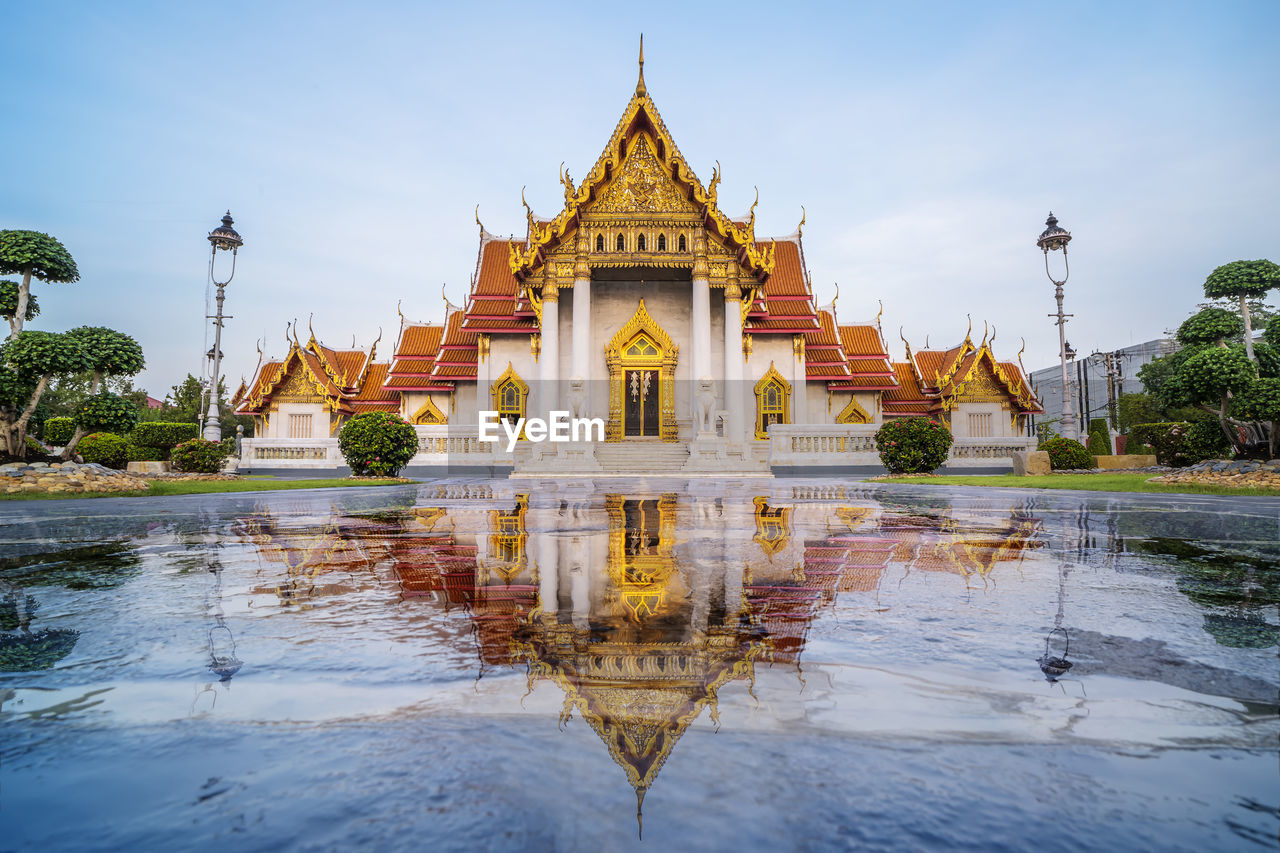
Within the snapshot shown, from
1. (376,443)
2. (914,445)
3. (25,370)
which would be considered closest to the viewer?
(25,370)

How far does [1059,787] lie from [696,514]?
5788 mm

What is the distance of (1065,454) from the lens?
885 inches

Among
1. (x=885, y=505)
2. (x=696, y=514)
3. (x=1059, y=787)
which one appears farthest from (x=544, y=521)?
(x=1059, y=787)

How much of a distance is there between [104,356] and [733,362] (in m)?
17.2

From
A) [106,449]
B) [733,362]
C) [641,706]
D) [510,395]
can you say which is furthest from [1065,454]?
[106,449]

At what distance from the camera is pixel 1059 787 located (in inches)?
46.1

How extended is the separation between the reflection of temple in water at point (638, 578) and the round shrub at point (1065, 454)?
18783 mm

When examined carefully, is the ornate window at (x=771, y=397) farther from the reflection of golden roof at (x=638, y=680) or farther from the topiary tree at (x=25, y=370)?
the reflection of golden roof at (x=638, y=680)

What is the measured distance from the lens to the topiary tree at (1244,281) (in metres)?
17.1

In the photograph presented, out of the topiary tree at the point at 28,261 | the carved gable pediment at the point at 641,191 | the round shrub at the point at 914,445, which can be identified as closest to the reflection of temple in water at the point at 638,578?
the round shrub at the point at 914,445

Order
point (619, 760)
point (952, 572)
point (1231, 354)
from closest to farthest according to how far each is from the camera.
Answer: point (619, 760) < point (952, 572) < point (1231, 354)

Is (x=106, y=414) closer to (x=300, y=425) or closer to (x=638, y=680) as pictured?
(x=300, y=425)

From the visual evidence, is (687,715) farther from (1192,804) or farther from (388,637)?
(388,637)

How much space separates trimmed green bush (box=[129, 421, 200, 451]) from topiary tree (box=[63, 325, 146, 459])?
31.1 ft
